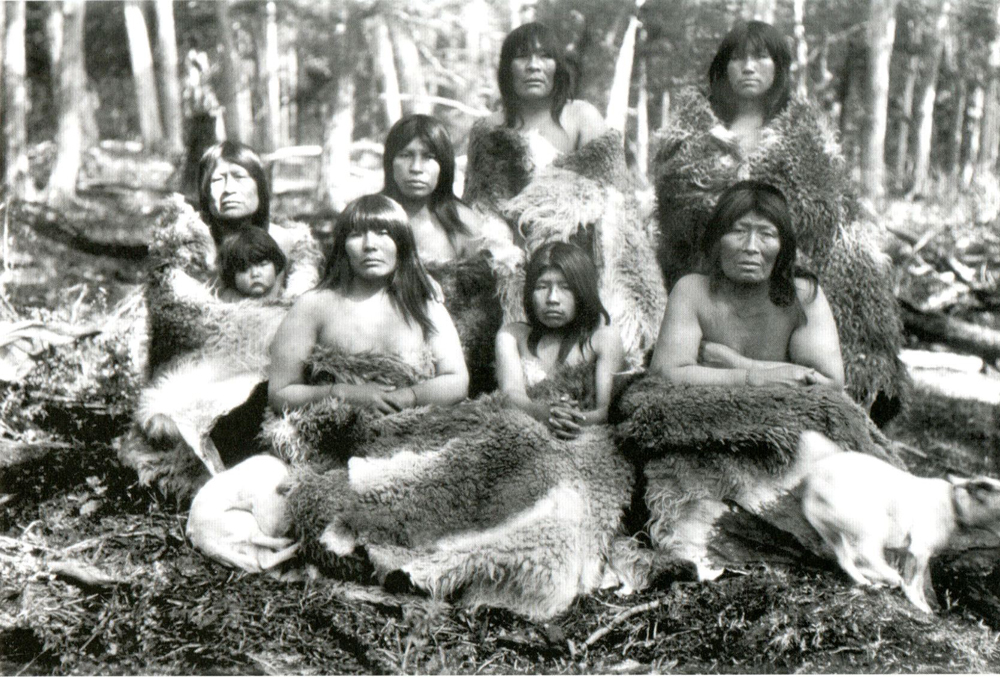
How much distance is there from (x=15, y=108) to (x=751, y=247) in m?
5.06

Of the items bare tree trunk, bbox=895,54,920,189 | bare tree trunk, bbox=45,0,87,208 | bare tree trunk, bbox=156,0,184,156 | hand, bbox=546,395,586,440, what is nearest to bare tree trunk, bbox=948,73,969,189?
bare tree trunk, bbox=895,54,920,189

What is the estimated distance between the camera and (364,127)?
6965 millimetres

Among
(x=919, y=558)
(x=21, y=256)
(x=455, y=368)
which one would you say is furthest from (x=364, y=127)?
(x=919, y=558)

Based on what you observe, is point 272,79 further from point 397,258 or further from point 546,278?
point 546,278

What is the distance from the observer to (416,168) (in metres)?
3.34

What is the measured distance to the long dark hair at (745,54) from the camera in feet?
10.5

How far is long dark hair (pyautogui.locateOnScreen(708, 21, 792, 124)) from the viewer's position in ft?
10.5

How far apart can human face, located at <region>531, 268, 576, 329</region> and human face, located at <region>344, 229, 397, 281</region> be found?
442mm

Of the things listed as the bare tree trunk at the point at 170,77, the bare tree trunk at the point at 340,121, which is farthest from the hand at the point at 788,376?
the bare tree trunk at the point at 170,77

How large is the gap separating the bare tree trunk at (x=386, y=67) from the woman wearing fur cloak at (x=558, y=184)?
2625 mm

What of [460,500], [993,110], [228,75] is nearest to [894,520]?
[460,500]

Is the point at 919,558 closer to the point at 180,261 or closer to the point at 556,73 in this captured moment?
the point at 556,73

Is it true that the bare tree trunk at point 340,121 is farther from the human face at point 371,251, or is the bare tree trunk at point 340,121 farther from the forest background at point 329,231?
the human face at point 371,251

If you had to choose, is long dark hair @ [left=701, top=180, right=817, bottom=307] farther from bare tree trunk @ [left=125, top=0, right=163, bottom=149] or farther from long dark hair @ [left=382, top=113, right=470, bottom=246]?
bare tree trunk @ [left=125, top=0, right=163, bottom=149]
